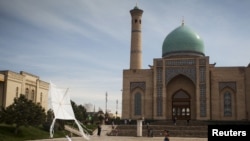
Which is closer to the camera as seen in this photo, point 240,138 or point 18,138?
point 240,138

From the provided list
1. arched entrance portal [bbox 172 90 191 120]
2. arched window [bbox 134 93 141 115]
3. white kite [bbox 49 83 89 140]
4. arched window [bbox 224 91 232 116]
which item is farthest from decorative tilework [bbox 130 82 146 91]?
white kite [bbox 49 83 89 140]

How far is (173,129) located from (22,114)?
1401 centimetres

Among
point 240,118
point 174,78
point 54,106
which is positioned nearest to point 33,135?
point 54,106

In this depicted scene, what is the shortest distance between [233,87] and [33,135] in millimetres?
19729

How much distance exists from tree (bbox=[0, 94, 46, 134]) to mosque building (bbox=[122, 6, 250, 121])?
14029 mm

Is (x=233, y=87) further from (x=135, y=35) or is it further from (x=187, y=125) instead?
(x=135, y=35)

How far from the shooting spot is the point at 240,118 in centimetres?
3366

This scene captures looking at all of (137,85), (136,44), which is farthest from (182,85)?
(136,44)

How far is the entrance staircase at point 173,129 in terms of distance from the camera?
29.5 meters

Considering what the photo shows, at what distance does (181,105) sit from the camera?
1436 inches

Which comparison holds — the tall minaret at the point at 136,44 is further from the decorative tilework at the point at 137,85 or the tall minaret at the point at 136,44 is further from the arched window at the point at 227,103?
the arched window at the point at 227,103

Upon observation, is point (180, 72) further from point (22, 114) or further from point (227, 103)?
point (22, 114)

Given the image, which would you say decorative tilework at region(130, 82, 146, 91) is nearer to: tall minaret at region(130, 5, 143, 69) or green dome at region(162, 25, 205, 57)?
tall minaret at region(130, 5, 143, 69)

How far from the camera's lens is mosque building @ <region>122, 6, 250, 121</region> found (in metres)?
34.2
